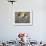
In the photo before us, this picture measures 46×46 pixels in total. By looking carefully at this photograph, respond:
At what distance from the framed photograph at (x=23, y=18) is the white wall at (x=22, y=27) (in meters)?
0.15

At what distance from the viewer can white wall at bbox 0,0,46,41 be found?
4887 mm

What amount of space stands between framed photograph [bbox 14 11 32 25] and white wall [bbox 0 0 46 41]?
152mm

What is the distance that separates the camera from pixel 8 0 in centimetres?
490

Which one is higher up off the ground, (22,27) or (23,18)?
(23,18)

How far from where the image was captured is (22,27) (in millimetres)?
4902

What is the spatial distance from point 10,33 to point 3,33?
0.27 meters

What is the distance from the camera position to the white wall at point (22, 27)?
16.0ft

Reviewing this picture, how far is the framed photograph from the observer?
4.90m

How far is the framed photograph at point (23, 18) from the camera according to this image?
490 cm

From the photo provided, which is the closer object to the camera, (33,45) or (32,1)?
(33,45)

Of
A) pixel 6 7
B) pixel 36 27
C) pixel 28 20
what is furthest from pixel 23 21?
pixel 6 7

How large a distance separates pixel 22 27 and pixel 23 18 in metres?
0.35

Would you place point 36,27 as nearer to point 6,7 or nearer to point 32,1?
point 32,1

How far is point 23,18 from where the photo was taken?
4.93 metres
